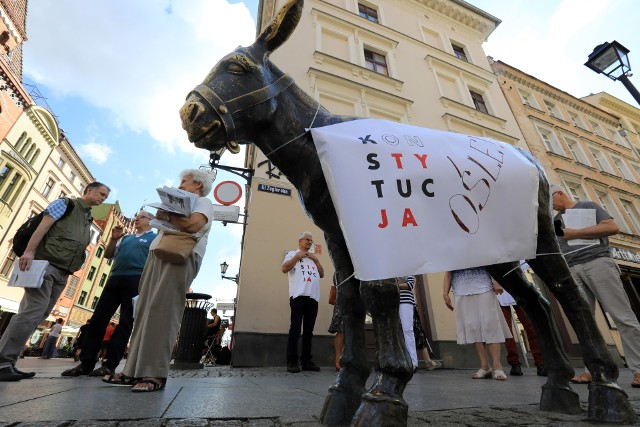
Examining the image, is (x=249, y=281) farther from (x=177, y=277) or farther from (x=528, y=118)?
(x=528, y=118)

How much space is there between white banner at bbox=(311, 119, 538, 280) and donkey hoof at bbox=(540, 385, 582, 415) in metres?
0.71

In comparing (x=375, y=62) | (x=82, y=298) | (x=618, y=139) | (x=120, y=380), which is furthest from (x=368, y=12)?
(x=82, y=298)

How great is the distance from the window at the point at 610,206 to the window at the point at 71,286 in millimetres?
42970

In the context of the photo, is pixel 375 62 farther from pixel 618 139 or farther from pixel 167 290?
pixel 618 139

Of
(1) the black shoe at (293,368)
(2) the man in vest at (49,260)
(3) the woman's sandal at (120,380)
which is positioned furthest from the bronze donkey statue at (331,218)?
(1) the black shoe at (293,368)

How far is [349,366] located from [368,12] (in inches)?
637

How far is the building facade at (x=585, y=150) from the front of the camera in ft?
46.7

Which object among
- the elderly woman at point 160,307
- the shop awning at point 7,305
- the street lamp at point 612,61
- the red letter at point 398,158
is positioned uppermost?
the street lamp at point 612,61

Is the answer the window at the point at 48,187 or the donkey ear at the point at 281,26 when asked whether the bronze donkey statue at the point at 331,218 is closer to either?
the donkey ear at the point at 281,26

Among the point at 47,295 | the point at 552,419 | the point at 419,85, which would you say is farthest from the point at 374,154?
the point at 419,85

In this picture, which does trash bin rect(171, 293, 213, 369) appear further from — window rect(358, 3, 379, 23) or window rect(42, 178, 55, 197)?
window rect(42, 178, 55, 197)

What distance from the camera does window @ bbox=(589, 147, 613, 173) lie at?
17.8m

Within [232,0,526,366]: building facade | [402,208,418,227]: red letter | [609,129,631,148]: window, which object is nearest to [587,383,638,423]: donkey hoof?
[402,208,418,227]: red letter

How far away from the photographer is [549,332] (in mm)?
1840
